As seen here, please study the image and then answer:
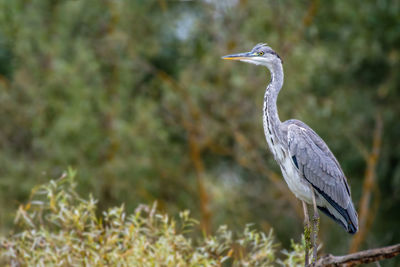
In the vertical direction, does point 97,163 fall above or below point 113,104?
below

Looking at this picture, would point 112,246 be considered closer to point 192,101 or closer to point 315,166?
point 315,166

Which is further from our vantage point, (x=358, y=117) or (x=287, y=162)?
(x=358, y=117)

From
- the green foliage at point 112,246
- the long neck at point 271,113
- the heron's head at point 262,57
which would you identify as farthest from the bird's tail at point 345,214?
the heron's head at point 262,57

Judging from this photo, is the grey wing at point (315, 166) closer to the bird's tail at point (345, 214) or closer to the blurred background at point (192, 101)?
the bird's tail at point (345, 214)

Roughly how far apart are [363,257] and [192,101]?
27.3 ft

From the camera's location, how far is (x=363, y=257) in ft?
13.3

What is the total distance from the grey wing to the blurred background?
5417mm

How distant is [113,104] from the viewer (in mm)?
12375

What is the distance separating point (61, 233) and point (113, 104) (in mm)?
7107

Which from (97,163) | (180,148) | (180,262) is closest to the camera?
(180,262)

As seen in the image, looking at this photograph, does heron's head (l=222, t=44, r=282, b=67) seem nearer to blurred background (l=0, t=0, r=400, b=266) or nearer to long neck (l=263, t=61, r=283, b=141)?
long neck (l=263, t=61, r=283, b=141)

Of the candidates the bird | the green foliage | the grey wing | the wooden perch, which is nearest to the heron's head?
the bird

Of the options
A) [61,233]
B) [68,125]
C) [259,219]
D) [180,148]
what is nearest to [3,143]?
[68,125]

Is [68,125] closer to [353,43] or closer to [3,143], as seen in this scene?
[3,143]
